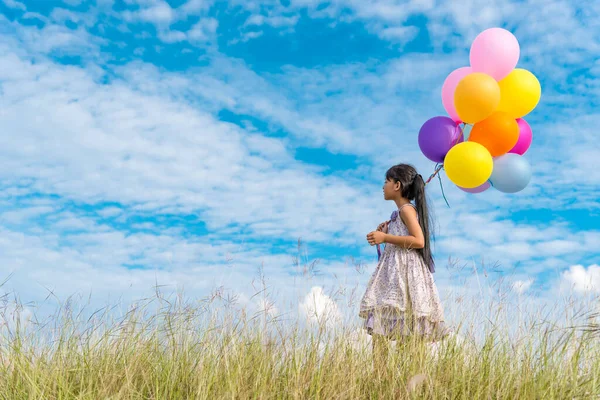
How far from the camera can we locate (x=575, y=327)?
3.79m

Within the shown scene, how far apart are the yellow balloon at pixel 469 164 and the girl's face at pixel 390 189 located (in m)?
0.47

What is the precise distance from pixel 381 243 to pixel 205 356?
1.85 m

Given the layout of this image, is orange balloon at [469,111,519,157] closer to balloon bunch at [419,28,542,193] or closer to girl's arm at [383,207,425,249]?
balloon bunch at [419,28,542,193]

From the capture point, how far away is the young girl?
14.2 feet

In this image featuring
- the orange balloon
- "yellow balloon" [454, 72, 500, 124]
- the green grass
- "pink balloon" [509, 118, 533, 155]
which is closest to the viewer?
the green grass

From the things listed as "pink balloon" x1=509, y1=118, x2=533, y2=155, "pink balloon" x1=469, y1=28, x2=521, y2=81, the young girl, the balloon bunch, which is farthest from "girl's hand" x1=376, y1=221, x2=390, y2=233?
"pink balloon" x1=469, y1=28, x2=521, y2=81

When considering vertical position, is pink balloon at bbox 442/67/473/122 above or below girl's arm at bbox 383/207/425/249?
above

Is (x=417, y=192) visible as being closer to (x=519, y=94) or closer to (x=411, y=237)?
(x=411, y=237)

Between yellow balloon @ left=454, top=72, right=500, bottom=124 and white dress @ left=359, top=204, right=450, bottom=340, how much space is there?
4.21 ft

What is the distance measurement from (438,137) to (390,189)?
25.1 inches

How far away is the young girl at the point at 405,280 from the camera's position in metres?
4.34

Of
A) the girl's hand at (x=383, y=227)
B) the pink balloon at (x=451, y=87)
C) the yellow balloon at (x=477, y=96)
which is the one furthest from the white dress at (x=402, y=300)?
the pink balloon at (x=451, y=87)

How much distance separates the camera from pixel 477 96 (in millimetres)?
4578

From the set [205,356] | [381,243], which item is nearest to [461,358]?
[381,243]
